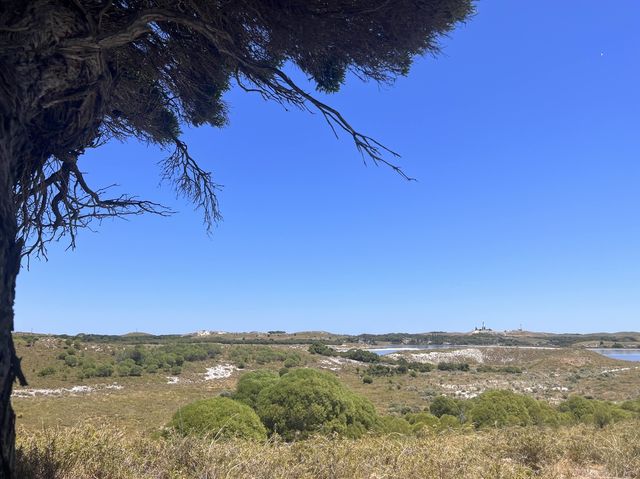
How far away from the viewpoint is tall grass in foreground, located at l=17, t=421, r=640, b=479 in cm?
410

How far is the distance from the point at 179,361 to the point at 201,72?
46.9 m

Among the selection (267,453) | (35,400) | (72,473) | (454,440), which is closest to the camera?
(72,473)

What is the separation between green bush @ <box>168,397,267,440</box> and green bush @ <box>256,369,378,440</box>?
161 centimetres

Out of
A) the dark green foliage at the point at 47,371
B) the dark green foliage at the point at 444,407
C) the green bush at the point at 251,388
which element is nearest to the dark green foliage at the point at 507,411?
the dark green foliage at the point at 444,407

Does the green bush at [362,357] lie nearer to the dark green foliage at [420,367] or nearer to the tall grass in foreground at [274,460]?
the dark green foliage at [420,367]

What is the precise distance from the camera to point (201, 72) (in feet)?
18.8

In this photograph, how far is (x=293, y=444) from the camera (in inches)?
240

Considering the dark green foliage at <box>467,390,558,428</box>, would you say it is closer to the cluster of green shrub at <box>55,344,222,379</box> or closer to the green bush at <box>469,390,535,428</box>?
the green bush at <box>469,390,535,428</box>

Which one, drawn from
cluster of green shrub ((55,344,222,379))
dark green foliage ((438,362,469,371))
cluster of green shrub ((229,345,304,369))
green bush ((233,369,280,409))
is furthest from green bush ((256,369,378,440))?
dark green foliage ((438,362,469,371))

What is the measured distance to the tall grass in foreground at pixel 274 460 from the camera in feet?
13.4

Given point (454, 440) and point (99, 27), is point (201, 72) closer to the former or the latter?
point (99, 27)

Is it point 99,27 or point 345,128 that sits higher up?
point 99,27

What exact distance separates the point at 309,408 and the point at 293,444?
4.99 metres

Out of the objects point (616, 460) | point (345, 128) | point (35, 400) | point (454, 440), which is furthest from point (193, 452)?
point (35, 400)
